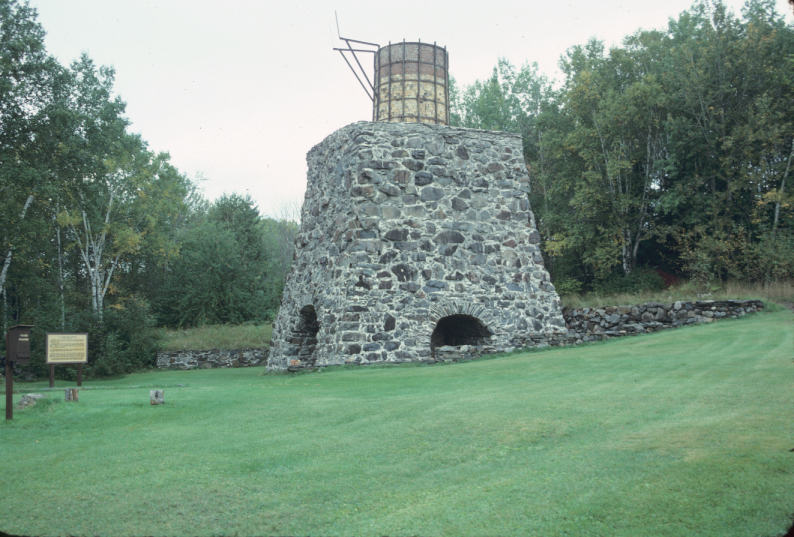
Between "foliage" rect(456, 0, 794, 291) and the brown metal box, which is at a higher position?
"foliage" rect(456, 0, 794, 291)

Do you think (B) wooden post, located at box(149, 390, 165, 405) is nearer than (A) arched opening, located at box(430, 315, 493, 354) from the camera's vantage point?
Yes

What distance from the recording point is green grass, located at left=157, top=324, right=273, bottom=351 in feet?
83.9

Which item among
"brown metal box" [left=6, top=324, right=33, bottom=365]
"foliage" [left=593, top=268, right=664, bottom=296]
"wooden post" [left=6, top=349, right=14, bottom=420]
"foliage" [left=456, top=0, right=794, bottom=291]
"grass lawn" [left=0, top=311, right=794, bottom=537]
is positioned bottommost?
"grass lawn" [left=0, top=311, right=794, bottom=537]

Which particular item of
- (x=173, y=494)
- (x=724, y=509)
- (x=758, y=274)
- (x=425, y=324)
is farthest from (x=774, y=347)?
(x=758, y=274)

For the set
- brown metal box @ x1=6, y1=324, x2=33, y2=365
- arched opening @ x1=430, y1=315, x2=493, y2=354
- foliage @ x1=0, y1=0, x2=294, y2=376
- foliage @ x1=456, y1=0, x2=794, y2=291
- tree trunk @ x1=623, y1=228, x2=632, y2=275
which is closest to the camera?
brown metal box @ x1=6, y1=324, x2=33, y2=365

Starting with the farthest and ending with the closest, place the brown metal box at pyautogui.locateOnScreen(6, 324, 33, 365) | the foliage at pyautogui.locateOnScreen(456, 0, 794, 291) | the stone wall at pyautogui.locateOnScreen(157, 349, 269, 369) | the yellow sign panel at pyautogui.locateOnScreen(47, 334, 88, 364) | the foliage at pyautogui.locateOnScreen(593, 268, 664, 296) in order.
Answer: the foliage at pyautogui.locateOnScreen(593, 268, 664, 296)
the stone wall at pyautogui.locateOnScreen(157, 349, 269, 369)
the foliage at pyautogui.locateOnScreen(456, 0, 794, 291)
the yellow sign panel at pyautogui.locateOnScreen(47, 334, 88, 364)
the brown metal box at pyautogui.locateOnScreen(6, 324, 33, 365)

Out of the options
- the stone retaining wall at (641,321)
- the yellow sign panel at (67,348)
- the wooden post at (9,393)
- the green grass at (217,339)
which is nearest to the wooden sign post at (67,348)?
the yellow sign panel at (67,348)

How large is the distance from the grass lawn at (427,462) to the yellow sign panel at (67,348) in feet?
18.4

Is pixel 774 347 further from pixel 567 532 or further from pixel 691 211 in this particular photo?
pixel 691 211

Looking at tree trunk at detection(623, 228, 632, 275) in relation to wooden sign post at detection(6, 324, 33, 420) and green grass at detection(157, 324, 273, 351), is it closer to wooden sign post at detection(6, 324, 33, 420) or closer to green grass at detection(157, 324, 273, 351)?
green grass at detection(157, 324, 273, 351)

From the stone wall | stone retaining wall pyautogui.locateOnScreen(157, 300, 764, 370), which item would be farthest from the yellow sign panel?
the stone wall

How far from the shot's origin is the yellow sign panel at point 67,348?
541 inches

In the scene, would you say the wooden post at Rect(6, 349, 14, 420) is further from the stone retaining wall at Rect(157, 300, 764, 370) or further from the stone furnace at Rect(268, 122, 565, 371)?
the stone retaining wall at Rect(157, 300, 764, 370)

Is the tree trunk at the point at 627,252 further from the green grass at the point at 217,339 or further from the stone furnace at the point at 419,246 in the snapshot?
the green grass at the point at 217,339
